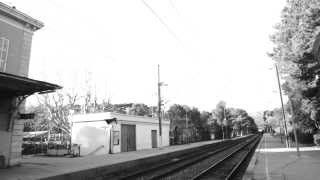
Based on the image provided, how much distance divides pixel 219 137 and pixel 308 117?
4908 centimetres

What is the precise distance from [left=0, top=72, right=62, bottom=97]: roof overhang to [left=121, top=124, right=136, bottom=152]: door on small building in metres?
14.0

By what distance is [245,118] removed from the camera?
119125 mm

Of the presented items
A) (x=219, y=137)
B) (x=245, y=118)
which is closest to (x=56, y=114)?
(x=219, y=137)

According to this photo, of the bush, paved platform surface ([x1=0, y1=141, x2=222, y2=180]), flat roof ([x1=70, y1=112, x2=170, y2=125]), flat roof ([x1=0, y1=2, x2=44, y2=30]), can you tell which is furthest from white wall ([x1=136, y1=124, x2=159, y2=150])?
flat roof ([x1=0, y1=2, x2=44, y2=30])

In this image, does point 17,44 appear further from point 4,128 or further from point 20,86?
point 4,128

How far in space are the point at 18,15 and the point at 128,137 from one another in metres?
16.7

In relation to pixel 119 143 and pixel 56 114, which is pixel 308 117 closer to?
pixel 119 143

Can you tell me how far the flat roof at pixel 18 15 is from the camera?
47.3ft

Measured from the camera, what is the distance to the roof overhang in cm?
1188

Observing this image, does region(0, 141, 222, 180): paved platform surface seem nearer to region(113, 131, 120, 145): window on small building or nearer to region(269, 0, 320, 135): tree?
region(113, 131, 120, 145): window on small building

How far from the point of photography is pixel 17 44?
15.5 m

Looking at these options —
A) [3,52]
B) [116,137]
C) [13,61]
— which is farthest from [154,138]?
[3,52]

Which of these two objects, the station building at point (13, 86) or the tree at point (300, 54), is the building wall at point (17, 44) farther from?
the tree at point (300, 54)

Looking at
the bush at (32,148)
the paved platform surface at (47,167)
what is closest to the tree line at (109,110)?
the bush at (32,148)
